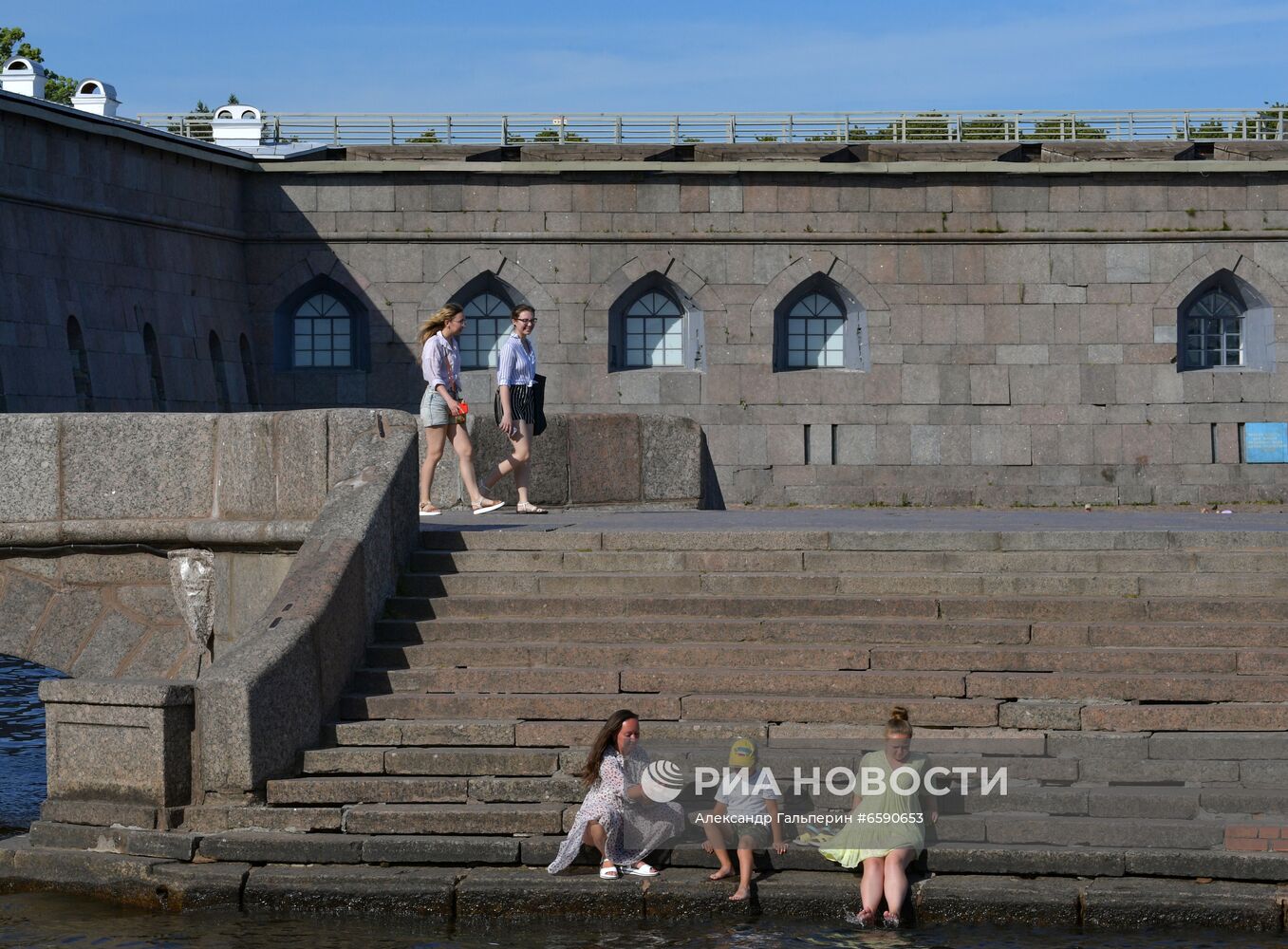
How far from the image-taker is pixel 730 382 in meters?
28.2

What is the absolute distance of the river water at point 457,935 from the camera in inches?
318

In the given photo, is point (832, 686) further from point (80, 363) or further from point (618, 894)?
point (80, 363)

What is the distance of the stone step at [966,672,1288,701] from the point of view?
9906 mm

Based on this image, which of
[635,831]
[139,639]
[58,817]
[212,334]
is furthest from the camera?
[212,334]

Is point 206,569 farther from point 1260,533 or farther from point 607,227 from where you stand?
point 607,227

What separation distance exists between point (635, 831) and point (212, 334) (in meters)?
19.8

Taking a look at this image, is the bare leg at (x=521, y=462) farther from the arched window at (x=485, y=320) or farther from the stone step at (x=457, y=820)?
the arched window at (x=485, y=320)

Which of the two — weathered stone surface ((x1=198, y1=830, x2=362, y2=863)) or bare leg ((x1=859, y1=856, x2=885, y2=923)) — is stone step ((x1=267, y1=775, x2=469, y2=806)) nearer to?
weathered stone surface ((x1=198, y1=830, x2=362, y2=863))

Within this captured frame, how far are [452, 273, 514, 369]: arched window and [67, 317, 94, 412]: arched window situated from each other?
6.47 m

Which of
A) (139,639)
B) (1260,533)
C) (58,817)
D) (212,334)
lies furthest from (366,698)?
(212,334)

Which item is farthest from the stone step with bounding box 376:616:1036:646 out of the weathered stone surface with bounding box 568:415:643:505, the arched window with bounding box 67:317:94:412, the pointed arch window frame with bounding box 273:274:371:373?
the pointed arch window frame with bounding box 273:274:371:373

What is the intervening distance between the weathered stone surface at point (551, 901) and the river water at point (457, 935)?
0.07 metres

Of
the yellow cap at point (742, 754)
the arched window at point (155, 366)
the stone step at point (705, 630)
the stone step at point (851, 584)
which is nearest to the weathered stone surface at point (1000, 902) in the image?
the yellow cap at point (742, 754)

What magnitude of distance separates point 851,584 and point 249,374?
18699 millimetres
